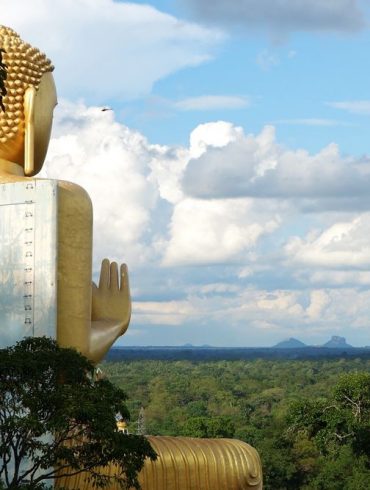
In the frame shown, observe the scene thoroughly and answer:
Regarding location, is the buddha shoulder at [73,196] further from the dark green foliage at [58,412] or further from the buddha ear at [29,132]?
the dark green foliage at [58,412]

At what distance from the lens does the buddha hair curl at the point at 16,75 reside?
14953 millimetres

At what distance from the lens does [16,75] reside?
49.4 ft

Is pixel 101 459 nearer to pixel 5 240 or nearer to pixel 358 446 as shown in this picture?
pixel 5 240

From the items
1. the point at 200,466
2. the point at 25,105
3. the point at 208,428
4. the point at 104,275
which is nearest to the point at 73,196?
the point at 25,105

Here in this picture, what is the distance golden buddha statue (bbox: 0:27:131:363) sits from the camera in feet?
47.3

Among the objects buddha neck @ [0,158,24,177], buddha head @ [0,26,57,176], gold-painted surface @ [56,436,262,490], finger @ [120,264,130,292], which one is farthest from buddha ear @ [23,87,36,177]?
gold-painted surface @ [56,436,262,490]

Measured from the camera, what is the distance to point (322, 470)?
34781mm

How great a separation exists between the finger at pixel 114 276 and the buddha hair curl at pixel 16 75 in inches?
86.6

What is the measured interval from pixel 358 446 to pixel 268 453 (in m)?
2.99

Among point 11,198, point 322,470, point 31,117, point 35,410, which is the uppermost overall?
point 31,117

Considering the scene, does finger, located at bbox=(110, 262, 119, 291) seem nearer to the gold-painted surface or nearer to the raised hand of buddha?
the raised hand of buddha

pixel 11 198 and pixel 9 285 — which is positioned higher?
pixel 11 198

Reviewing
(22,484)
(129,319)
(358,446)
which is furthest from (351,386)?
(22,484)

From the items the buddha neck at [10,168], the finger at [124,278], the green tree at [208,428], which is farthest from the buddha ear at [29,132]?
the green tree at [208,428]
